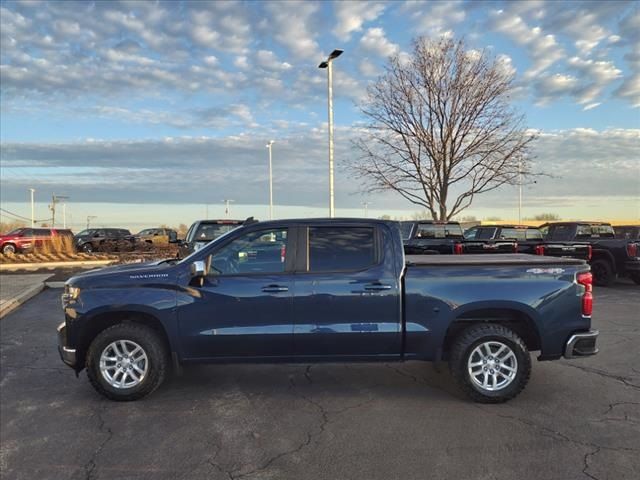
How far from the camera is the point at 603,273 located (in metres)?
15.3

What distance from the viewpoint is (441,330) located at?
210 inches

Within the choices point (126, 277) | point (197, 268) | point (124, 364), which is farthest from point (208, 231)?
point (197, 268)

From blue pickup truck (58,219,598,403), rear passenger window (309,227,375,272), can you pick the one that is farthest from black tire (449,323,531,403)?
rear passenger window (309,227,375,272)

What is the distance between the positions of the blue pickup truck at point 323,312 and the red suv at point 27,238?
28515 mm

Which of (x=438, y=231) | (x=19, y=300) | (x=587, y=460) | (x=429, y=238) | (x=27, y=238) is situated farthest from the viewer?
(x=27, y=238)

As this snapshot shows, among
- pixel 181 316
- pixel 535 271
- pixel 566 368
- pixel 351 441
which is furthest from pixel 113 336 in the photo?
pixel 566 368

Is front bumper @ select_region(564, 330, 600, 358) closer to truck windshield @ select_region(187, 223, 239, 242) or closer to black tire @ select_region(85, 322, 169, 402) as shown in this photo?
black tire @ select_region(85, 322, 169, 402)

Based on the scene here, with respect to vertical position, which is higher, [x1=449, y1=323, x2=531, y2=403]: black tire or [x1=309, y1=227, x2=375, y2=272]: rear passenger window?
[x1=309, y1=227, x2=375, y2=272]: rear passenger window

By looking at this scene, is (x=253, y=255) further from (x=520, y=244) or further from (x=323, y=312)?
(x=520, y=244)

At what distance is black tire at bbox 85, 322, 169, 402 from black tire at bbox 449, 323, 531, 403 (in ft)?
9.59

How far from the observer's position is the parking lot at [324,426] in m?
3.96

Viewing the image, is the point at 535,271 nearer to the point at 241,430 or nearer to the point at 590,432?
the point at 590,432

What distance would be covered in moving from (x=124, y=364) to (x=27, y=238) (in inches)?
1174

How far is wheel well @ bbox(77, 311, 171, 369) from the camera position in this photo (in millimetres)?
5473
